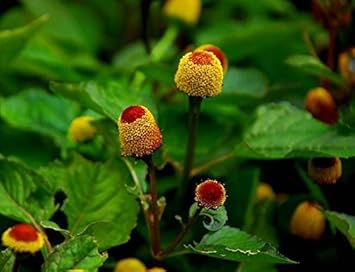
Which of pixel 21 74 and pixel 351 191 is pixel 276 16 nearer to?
pixel 21 74

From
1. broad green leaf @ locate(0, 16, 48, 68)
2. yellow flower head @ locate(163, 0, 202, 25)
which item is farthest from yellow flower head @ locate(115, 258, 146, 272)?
yellow flower head @ locate(163, 0, 202, 25)

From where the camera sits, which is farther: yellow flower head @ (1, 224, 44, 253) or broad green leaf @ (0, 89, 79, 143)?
broad green leaf @ (0, 89, 79, 143)

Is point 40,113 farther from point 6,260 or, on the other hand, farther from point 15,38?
point 6,260

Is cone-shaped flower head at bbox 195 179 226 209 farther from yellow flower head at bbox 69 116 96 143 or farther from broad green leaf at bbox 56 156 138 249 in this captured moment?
yellow flower head at bbox 69 116 96 143

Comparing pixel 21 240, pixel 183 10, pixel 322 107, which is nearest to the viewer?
pixel 21 240

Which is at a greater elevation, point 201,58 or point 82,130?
point 201,58

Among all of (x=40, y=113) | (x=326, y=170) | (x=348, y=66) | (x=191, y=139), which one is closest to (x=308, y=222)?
(x=326, y=170)
